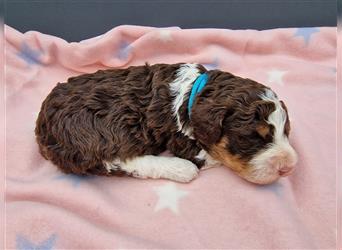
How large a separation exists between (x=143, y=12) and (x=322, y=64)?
167 cm

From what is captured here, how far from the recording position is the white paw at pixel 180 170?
2406mm

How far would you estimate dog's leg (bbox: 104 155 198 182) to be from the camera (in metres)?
2.41

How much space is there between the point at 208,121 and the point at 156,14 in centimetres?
188

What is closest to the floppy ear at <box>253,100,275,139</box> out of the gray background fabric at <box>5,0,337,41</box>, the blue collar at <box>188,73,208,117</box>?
the blue collar at <box>188,73,208,117</box>

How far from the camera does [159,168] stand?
2.44 metres

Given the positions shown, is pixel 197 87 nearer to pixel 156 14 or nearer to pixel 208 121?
pixel 208 121

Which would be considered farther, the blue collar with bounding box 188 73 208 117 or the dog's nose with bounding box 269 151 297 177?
the blue collar with bounding box 188 73 208 117

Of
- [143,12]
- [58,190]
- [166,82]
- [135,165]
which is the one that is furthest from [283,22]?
[58,190]

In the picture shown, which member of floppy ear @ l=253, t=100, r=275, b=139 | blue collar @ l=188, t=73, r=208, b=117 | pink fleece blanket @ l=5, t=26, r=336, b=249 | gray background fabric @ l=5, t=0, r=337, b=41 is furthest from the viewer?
gray background fabric @ l=5, t=0, r=337, b=41

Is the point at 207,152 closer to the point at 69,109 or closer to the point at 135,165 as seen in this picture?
the point at 135,165

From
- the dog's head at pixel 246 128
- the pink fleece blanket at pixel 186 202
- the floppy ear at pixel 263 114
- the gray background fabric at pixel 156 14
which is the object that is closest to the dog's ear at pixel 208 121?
the dog's head at pixel 246 128

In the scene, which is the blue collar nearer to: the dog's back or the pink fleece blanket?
the dog's back

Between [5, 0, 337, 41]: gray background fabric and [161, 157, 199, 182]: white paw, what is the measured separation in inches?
68.9

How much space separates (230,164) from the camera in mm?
2301
